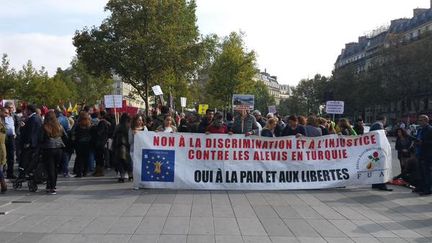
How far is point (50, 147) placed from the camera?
1166 cm

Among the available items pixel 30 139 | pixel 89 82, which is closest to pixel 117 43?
pixel 30 139

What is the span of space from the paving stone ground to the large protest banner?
1.13 ft

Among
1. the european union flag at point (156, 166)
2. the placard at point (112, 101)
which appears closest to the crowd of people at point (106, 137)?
the european union flag at point (156, 166)

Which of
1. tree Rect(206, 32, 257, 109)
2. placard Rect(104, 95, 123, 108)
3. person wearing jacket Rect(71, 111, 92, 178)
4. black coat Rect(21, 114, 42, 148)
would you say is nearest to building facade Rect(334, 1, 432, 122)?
tree Rect(206, 32, 257, 109)

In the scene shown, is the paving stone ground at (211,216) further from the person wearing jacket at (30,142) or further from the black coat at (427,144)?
the black coat at (427,144)

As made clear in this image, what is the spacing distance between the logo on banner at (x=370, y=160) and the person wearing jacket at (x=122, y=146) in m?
5.65

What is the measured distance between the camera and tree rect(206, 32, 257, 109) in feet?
173

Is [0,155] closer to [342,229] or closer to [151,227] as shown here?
[151,227]

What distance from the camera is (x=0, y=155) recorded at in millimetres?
11555

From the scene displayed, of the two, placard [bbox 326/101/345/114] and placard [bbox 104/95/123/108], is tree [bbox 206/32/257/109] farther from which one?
placard [bbox 104/95/123/108]

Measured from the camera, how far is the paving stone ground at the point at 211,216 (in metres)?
7.92

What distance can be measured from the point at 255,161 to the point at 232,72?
40.6 meters

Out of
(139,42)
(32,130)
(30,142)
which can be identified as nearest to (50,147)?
(32,130)

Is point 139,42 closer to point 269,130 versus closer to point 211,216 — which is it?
point 269,130
